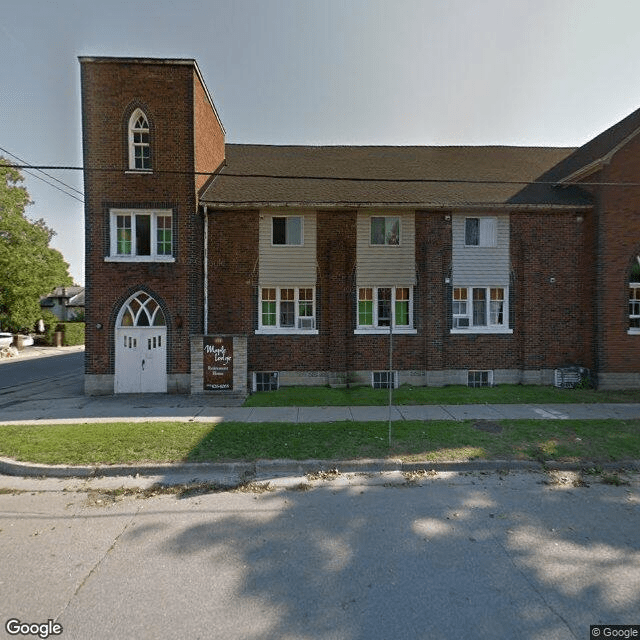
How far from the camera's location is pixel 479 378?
490 inches

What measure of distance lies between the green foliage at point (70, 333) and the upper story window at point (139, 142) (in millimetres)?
24958

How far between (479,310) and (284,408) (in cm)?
787

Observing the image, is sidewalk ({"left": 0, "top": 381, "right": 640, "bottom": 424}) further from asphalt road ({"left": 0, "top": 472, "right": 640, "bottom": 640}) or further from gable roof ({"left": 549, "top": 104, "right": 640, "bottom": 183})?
gable roof ({"left": 549, "top": 104, "right": 640, "bottom": 183})

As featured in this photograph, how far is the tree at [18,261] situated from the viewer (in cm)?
2555

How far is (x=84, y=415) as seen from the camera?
29.0ft

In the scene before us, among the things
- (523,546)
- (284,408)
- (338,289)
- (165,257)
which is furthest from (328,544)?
(165,257)

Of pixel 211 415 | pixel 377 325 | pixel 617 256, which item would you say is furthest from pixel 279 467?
pixel 617 256

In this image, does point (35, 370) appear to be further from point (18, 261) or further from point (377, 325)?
point (377, 325)

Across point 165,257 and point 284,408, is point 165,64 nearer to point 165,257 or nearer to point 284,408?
point 165,257

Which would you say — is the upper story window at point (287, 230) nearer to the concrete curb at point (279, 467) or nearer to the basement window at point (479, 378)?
the basement window at point (479, 378)
